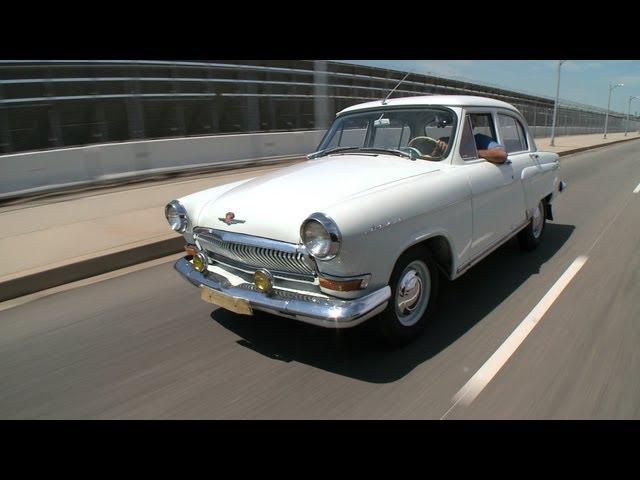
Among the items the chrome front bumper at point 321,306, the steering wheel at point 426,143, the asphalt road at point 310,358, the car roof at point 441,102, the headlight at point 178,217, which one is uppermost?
the car roof at point 441,102

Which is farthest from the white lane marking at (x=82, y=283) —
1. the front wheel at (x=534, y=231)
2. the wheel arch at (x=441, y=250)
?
the front wheel at (x=534, y=231)

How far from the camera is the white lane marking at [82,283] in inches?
181

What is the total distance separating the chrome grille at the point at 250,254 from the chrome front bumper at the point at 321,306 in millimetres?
177

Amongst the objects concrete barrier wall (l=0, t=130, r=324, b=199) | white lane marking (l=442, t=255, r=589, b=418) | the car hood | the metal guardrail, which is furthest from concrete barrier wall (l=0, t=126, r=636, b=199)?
white lane marking (l=442, t=255, r=589, b=418)

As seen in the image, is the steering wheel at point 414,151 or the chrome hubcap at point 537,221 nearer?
the steering wheel at point 414,151

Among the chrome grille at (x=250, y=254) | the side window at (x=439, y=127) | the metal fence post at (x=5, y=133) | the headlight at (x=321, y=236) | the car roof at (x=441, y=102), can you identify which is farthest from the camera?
the metal fence post at (x=5, y=133)

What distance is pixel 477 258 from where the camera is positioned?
13.4 ft

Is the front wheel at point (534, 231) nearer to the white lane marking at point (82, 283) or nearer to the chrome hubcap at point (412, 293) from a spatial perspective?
the chrome hubcap at point (412, 293)

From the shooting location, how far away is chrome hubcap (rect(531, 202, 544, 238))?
222 inches

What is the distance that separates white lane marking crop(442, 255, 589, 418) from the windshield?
150cm
